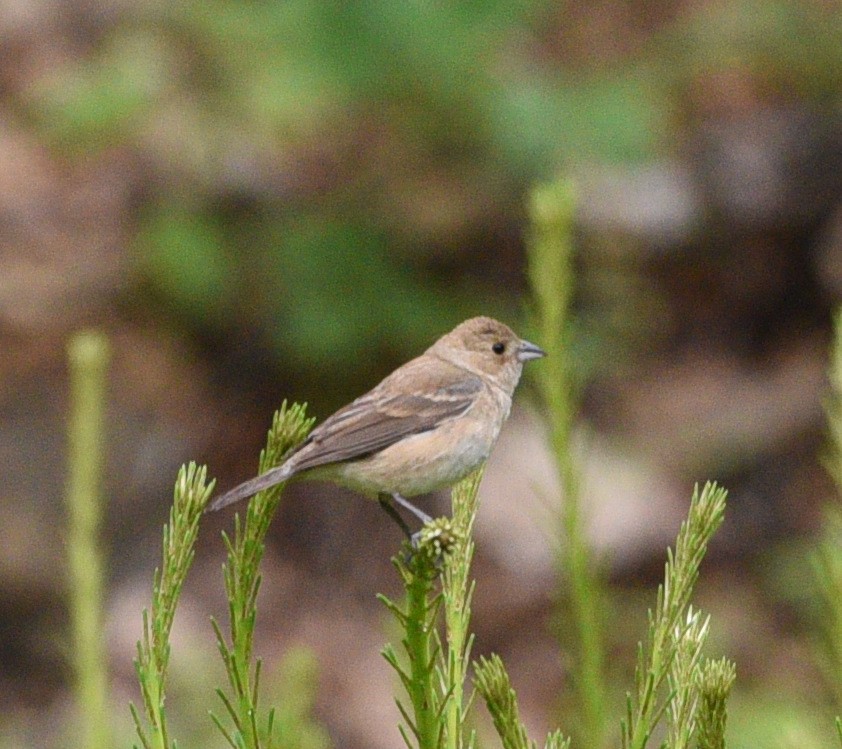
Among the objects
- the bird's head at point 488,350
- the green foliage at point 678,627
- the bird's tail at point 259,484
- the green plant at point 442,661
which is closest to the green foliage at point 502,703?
the green plant at point 442,661

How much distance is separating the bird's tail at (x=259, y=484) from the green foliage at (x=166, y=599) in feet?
0.59

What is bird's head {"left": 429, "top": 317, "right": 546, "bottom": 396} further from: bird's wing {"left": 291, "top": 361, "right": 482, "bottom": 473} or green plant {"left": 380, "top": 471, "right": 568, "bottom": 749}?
green plant {"left": 380, "top": 471, "right": 568, "bottom": 749}

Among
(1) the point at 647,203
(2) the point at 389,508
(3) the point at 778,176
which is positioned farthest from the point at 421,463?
(3) the point at 778,176

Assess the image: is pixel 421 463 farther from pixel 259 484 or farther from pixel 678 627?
pixel 678 627

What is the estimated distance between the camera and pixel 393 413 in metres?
3.98

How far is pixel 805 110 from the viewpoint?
949 centimetres

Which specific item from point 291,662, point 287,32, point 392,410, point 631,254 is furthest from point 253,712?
point 631,254

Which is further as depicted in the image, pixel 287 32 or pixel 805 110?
pixel 805 110

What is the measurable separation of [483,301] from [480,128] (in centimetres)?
101

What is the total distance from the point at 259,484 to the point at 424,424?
157 centimetres

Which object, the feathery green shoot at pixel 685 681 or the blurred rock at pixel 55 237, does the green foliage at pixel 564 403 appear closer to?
the feathery green shoot at pixel 685 681

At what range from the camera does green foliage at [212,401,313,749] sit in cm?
193

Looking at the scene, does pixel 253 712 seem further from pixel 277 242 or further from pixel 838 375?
pixel 277 242

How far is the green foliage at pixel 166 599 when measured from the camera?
76.1 inches
